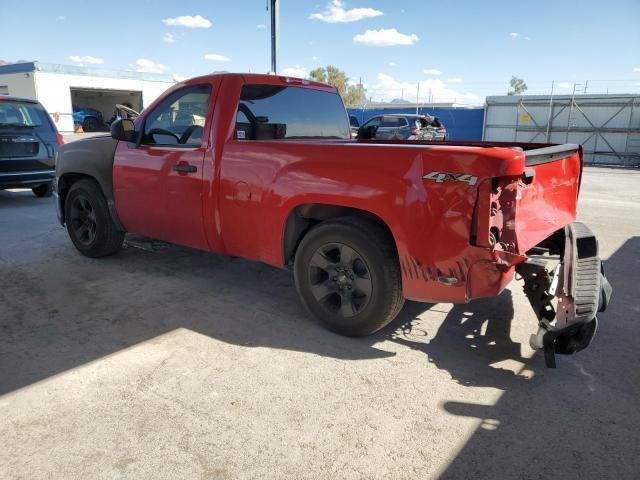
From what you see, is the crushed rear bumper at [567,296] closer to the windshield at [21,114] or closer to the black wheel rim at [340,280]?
the black wheel rim at [340,280]

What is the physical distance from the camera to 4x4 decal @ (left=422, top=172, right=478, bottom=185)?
9.39ft

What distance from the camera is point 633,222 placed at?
8102 mm

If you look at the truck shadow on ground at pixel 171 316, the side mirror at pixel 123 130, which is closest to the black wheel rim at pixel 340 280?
the truck shadow on ground at pixel 171 316

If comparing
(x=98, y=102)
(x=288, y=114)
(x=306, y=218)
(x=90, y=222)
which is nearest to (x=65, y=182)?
(x=90, y=222)

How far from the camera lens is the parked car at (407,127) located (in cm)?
1888

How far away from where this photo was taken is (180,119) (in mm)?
4570

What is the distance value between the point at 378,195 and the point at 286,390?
4.41 feet

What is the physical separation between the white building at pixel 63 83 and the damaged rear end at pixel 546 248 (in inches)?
1390

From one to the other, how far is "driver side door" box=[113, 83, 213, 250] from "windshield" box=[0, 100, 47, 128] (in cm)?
524

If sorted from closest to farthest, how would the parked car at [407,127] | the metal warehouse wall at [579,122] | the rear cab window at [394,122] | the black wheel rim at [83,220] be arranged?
the black wheel rim at [83,220] → the parked car at [407,127] → the rear cab window at [394,122] → the metal warehouse wall at [579,122]

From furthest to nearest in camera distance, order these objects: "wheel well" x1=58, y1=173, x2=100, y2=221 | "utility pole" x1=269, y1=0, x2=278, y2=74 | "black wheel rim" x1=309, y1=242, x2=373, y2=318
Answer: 1. "utility pole" x1=269, y1=0, x2=278, y2=74
2. "wheel well" x1=58, y1=173, x2=100, y2=221
3. "black wheel rim" x1=309, y1=242, x2=373, y2=318

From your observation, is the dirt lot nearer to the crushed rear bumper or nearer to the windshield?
the crushed rear bumper

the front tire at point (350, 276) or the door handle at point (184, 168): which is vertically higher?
the door handle at point (184, 168)

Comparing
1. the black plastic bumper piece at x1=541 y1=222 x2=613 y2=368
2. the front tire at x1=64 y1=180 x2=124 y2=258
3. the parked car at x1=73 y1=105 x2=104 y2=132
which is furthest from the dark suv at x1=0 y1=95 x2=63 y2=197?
the parked car at x1=73 y1=105 x2=104 y2=132
